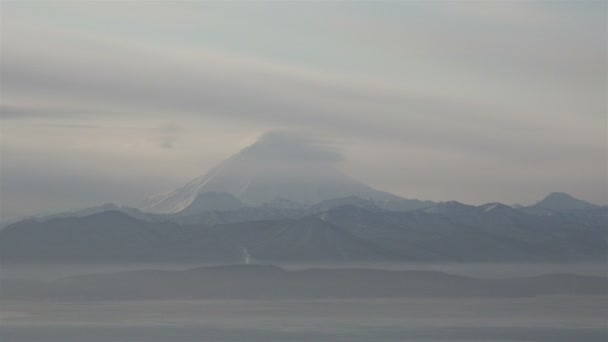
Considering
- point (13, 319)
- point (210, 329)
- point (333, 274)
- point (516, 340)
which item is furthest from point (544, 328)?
point (333, 274)

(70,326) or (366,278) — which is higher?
Result: (366,278)

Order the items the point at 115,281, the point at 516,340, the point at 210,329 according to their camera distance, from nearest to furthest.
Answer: the point at 516,340
the point at 210,329
the point at 115,281

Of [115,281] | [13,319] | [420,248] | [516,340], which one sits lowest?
[516,340]

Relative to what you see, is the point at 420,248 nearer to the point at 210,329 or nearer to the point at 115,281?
the point at 115,281

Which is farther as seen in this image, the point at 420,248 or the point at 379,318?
the point at 420,248

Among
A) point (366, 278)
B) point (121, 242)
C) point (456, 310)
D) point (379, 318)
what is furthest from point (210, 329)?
point (121, 242)

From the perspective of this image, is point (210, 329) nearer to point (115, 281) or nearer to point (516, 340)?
point (516, 340)

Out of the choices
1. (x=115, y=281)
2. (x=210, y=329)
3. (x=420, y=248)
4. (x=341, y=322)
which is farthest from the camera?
(x=420, y=248)
